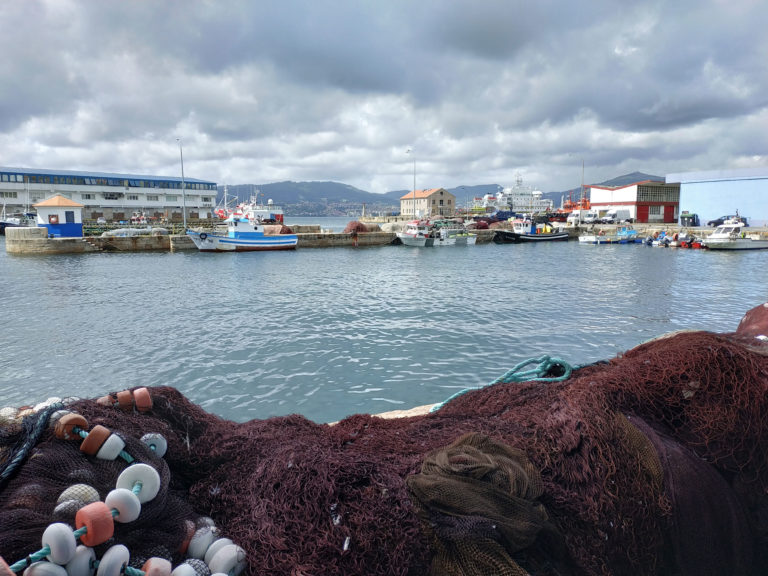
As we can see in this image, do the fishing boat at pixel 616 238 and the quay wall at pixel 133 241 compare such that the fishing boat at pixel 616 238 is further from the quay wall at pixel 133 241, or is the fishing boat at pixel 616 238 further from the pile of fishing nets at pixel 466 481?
the pile of fishing nets at pixel 466 481

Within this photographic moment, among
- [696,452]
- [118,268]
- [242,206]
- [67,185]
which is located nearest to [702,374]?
[696,452]

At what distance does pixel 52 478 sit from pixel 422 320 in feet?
38.5

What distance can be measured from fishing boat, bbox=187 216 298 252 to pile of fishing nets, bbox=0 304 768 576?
38.2 m

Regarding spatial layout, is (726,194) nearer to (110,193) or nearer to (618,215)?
(618,215)

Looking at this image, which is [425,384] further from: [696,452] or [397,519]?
[397,519]

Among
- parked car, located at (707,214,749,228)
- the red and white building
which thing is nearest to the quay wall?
parked car, located at (707,214,749,228)

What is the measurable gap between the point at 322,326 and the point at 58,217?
1375 inches

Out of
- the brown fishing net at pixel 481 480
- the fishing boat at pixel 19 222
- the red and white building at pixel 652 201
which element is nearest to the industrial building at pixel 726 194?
the red and white building at pixel 652 201

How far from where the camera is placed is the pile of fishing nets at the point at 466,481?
1.82 meters

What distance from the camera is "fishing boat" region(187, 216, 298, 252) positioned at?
126 ft

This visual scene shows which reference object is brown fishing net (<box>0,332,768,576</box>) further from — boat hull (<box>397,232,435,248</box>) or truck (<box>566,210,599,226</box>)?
truck (<box>566,210,599,226</box>)

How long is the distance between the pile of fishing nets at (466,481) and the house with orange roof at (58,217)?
41.5 meters

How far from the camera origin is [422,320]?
13.3 m

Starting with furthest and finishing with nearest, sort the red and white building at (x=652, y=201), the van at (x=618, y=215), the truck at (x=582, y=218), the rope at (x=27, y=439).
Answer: the van at (x=618, y=215), the truck at (x=582, y=218), the red and white building at (x=652, y=201), the rope at (x=27, y=439)
